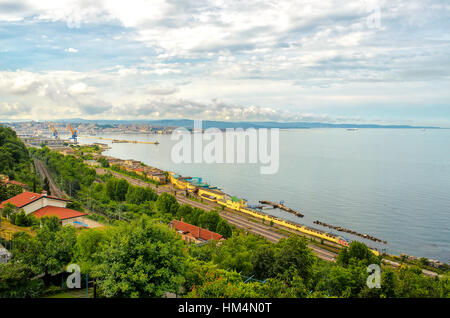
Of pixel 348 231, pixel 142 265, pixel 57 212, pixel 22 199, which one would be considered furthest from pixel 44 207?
pixel 348 231

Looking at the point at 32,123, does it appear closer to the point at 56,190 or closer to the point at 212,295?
the point at 56,190

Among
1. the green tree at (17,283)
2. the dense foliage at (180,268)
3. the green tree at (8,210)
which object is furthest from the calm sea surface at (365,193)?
the green tree at (8,210)

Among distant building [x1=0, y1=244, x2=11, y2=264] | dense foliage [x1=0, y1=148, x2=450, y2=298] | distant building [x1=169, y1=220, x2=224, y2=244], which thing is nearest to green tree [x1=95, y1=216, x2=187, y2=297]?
dense foliage [x1=0, y1=148, x2=450, y2=298]

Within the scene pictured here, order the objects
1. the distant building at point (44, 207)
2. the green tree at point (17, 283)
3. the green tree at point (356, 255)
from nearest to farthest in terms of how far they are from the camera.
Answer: the green tree at point (17, 283), the green tree at point (356, 255), the distant building at point (44, 207)

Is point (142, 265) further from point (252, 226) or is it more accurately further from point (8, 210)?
point (252, 226)

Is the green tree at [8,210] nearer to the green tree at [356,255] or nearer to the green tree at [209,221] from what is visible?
the green tree at [209,221]

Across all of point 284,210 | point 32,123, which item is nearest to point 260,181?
point 284,210

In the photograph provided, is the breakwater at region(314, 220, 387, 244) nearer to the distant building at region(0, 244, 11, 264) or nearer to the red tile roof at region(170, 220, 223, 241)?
the red tile roof at region(170, 220, 223, 241)

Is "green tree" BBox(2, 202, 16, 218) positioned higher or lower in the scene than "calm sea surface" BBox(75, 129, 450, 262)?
higher
